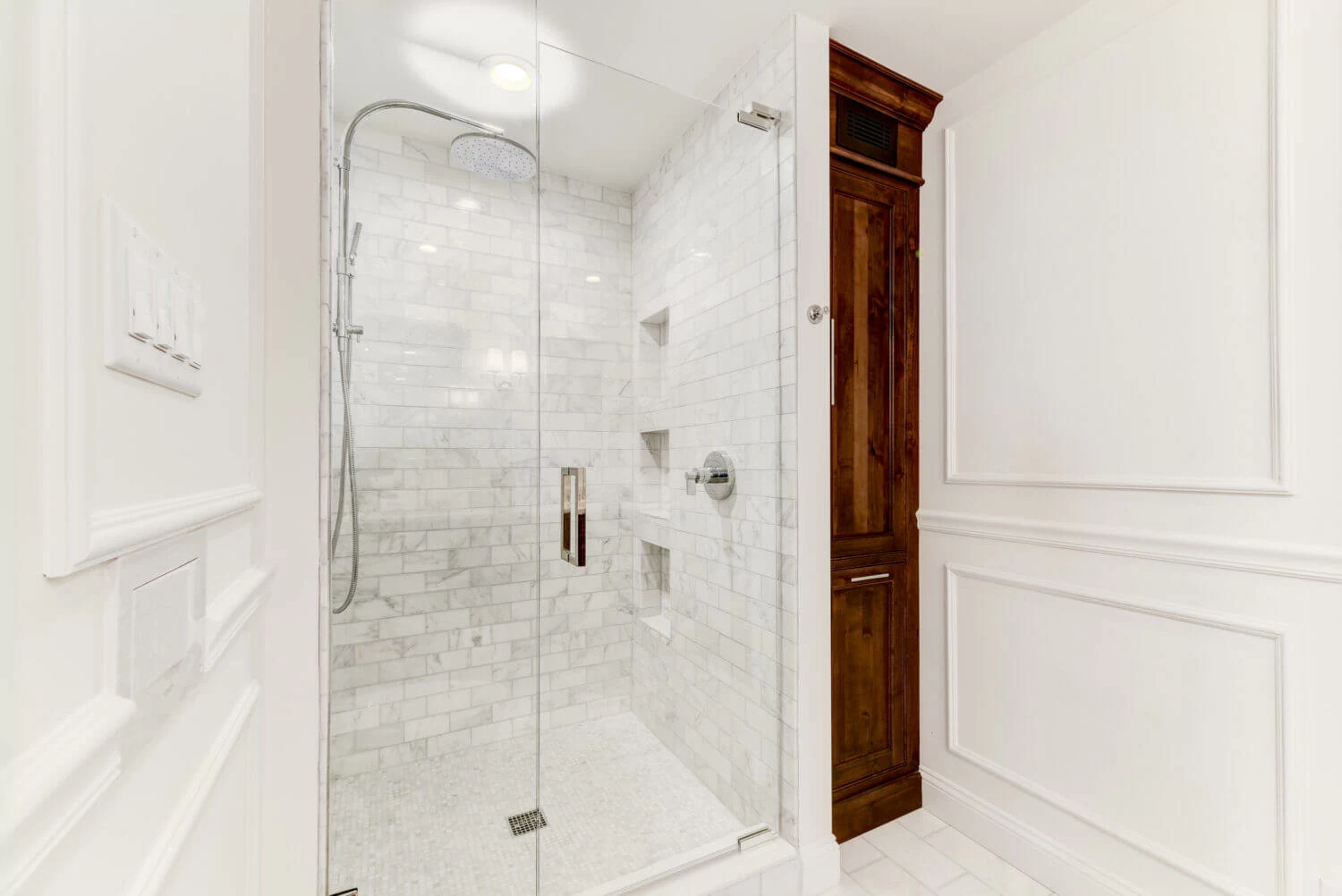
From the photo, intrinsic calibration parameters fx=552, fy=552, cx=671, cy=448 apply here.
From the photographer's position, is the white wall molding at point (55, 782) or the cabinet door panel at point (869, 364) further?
the cabinet door panel at point (869, 364)

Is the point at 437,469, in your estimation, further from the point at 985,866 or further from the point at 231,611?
the point at 985,866

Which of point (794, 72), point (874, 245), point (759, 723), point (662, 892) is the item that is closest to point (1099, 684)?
point (759, 723)

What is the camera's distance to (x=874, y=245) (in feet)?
6.20

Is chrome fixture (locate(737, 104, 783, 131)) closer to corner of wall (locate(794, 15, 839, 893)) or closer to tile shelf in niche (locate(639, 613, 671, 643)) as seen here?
corner of wall (locate(794, 15, 839, 893))

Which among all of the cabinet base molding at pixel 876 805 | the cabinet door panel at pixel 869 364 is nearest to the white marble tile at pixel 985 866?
the cabinet base molding at pixel 876 805

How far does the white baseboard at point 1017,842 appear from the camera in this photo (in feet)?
4.86

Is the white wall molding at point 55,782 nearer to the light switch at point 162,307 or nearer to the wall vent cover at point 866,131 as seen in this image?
the light switch at point 162,307

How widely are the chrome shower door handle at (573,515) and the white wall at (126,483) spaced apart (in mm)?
807

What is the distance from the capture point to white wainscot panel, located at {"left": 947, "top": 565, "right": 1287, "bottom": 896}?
1.23 metres

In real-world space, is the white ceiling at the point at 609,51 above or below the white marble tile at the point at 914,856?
above

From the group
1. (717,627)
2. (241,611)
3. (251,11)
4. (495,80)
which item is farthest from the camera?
(717,627)

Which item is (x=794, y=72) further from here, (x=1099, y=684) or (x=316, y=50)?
(x=1099, y=684)

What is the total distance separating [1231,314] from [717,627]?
Answer: 60.0 inches


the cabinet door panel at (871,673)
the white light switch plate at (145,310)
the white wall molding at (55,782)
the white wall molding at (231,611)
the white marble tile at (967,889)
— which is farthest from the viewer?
the cabinet door panel at (871,673)
